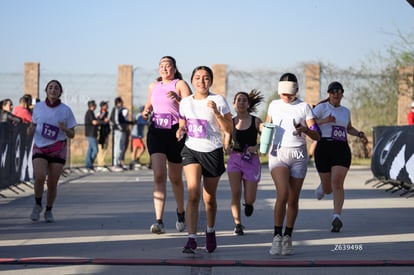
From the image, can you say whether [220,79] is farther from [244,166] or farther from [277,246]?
[277,246]

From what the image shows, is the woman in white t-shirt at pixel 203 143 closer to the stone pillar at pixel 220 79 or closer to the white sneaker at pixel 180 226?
the white sneaker at pixel 180 226

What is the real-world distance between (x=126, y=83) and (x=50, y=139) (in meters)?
27.0

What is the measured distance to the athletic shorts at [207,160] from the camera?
1081cm

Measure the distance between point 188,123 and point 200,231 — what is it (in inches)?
104

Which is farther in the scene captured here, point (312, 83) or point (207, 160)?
point (312, 83)

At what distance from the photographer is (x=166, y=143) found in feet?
41.3

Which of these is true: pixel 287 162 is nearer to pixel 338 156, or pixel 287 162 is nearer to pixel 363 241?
pixel 363 241

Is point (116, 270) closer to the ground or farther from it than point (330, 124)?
closer to the ground

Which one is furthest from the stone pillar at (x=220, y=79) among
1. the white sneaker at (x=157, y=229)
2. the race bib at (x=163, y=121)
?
the white sneaker at (x=157, y=229)

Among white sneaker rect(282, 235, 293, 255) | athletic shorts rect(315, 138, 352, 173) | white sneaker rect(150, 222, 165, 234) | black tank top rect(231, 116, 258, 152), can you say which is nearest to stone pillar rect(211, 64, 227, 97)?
athletic shorts rect(315, 138, 352, 173)

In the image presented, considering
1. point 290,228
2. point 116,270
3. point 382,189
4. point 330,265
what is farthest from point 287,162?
point 382,189

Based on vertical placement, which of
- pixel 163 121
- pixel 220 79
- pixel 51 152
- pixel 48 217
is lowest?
pixel 48 217

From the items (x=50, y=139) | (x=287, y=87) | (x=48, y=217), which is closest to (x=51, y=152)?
(x=50, y=139)

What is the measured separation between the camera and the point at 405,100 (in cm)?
3866
